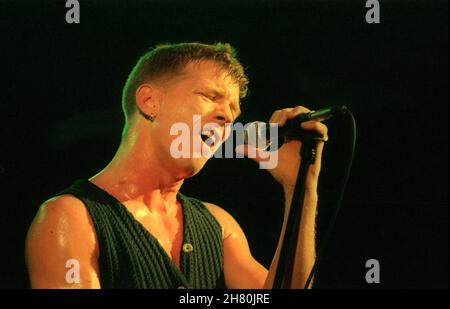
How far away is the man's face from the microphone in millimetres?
143

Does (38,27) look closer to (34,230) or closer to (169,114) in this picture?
(169,114)

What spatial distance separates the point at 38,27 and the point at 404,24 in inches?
55.8

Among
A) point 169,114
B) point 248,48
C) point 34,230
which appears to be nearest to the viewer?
point 34,230

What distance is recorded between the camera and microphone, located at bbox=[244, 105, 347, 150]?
4.98 feet

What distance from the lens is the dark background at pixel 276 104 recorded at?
2004 mm

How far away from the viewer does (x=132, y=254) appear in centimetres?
170

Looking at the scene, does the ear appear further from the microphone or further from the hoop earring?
the microphone

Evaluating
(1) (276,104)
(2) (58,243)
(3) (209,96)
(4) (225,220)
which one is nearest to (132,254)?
(2) (58,243)

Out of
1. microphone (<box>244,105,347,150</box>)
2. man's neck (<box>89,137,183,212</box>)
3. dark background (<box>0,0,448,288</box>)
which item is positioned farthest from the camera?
dark background (<box>0,0,448,288</box>)

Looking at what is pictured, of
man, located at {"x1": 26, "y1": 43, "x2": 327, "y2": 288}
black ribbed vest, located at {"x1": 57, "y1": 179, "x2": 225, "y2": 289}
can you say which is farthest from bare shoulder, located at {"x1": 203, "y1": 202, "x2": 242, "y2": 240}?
black ribbed vest, located at {"x1": 57, "y1": 179, "x2": 225, "y2": 289}

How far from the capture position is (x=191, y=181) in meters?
2.20

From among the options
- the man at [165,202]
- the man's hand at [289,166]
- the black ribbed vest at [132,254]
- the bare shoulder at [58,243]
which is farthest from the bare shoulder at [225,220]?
the bare shoulder at [58,243]

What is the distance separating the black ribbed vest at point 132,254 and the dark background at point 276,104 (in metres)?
0.33
